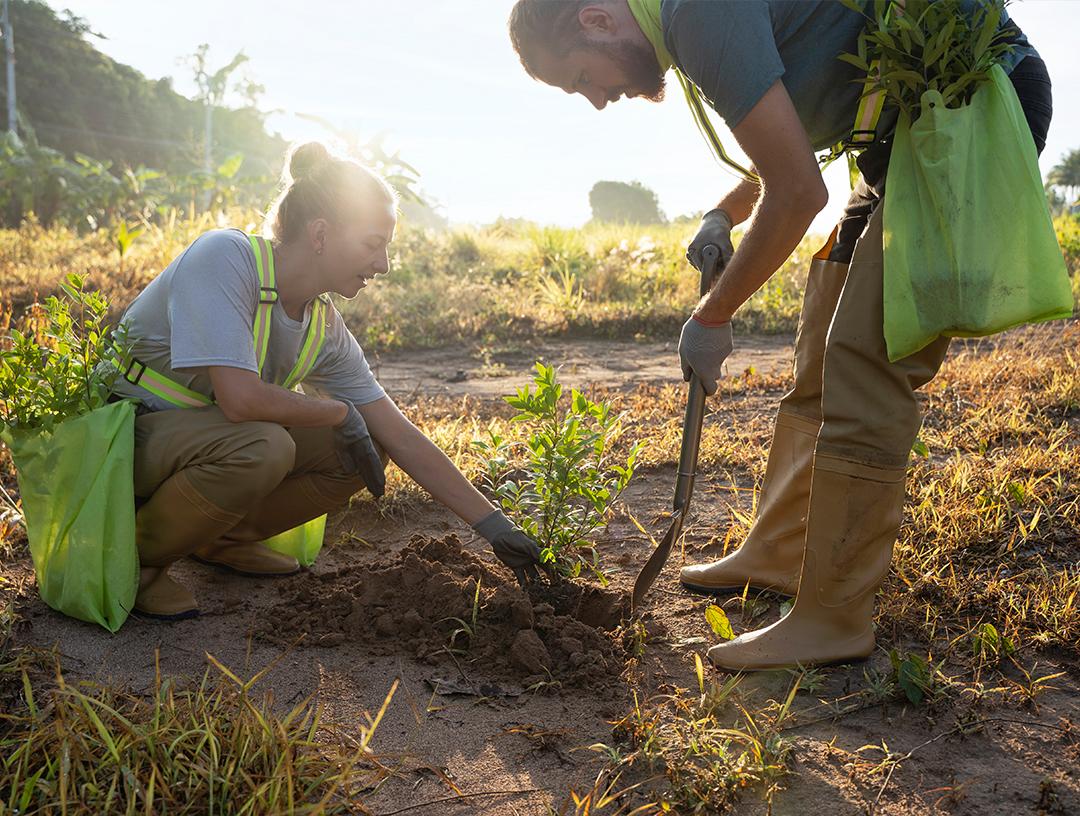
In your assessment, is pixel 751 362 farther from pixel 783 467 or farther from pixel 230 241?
pixel 230 241

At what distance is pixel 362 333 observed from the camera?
7.16 metres

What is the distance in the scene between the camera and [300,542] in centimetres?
304

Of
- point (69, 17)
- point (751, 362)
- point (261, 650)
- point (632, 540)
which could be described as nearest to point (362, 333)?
point (751, 362)

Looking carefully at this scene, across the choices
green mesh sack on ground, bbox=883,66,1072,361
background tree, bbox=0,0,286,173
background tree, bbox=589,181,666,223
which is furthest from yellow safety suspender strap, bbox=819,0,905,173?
background tree, bbox=0,0,286,173

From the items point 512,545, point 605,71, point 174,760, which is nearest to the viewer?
point 174,760

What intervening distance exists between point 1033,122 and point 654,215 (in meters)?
24.4

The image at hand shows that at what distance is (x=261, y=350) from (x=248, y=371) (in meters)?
0.17

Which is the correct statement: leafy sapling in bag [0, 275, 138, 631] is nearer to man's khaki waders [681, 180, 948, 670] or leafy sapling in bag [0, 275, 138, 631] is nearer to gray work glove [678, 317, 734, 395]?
gray work glove [678, 317, 734, 395]

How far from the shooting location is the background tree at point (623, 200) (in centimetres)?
2638

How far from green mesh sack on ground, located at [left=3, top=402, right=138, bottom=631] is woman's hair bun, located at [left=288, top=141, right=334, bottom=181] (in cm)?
84

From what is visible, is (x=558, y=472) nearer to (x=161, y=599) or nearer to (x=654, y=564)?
(x=654, y=564)

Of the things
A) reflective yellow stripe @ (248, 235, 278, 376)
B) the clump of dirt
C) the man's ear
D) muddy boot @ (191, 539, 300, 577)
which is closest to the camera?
the man's ear

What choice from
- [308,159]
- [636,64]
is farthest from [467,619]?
[636,64]

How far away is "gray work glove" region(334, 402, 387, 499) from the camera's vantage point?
2676 millimetres
